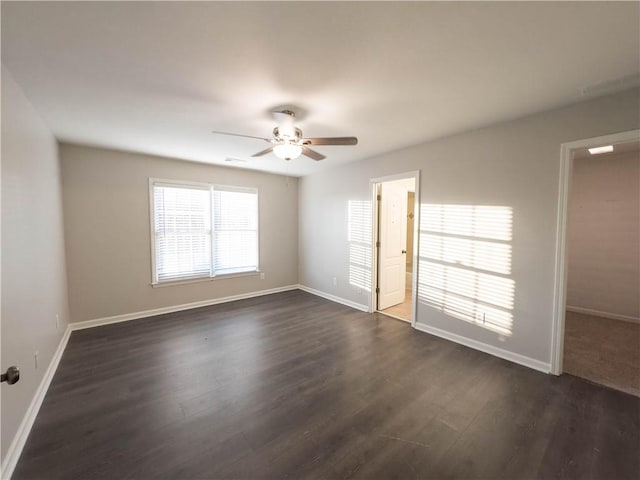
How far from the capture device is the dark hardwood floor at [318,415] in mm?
1588

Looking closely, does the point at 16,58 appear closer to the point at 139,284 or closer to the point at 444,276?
the point at 139,284

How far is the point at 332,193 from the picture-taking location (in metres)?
5.01

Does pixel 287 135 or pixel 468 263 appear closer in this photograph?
pixel 287 135

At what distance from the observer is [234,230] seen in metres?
5.04

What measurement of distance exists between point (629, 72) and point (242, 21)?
2.69 m

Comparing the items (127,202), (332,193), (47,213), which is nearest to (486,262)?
(332,193)

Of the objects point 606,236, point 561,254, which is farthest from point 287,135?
point 606,236

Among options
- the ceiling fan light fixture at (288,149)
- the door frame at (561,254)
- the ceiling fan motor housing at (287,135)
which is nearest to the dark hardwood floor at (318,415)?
the door frame at (561,254)

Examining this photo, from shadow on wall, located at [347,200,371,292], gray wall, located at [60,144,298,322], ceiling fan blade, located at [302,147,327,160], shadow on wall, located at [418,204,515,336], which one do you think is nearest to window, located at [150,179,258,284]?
gray wall, located at [60,144,298,322]

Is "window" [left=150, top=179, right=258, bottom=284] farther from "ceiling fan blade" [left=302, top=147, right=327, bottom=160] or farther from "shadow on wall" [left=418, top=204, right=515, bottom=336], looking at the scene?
"shadow on wall" [left=418, top=204, right=515, bottom=336]

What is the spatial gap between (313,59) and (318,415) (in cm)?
256

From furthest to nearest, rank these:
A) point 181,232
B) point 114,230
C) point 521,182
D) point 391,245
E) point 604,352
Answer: point 391,245
point 181,232
point 114,230
point 604,352
point 521,182

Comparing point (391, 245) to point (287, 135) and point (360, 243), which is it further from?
point (287, 135)

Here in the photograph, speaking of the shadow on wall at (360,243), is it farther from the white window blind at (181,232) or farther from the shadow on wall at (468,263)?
the white window blind at (181,232)
